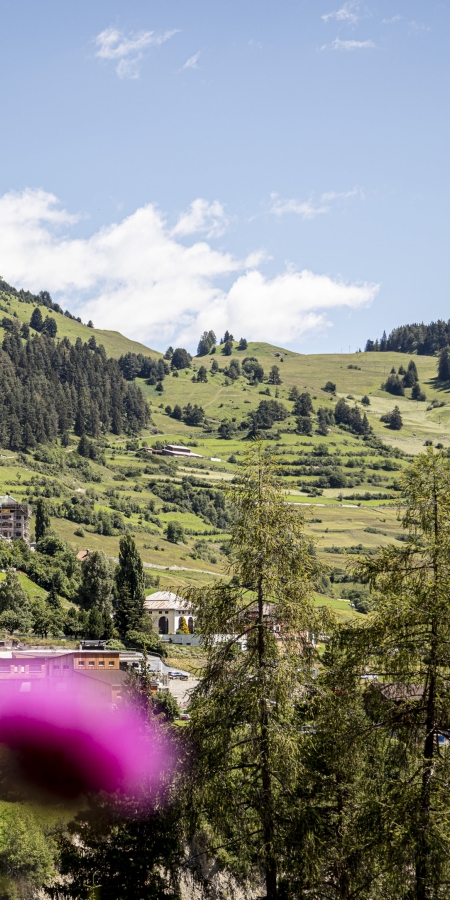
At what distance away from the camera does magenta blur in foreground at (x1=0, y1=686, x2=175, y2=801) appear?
82.5 ft

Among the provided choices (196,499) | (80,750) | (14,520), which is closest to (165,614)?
(14,520)

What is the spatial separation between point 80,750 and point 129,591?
5685cm

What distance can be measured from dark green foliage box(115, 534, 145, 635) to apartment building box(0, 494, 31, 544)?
38.5 m

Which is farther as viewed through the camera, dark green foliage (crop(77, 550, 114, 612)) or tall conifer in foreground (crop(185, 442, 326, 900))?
dark green foliage (crop(77, 550, 114, 612))

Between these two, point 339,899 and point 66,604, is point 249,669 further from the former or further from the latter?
point 66,604

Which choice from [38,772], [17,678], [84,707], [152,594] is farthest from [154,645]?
[38,772]

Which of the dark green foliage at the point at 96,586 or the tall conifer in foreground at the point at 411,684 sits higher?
the tall conifer in foreground at the point at 411,684

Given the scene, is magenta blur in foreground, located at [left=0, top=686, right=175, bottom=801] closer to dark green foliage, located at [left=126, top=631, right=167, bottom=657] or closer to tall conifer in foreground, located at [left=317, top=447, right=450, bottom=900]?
tall conifer in foreground, located at [left=317, top=447, right=450, bottom=900]

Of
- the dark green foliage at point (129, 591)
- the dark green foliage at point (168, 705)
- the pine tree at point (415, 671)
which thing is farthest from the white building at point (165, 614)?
the pine tree at point (415, 671)

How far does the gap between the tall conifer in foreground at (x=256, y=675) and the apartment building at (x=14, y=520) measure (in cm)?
10898

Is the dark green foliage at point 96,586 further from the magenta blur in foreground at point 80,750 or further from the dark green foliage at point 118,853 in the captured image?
the dark green foliage at point 118,853

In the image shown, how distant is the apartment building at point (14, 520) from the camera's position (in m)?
122

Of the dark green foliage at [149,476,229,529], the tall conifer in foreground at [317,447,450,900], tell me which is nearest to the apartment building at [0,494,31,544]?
the dark green foliage at [149,476,229,529]

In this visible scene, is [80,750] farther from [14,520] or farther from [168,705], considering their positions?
[14,520]
